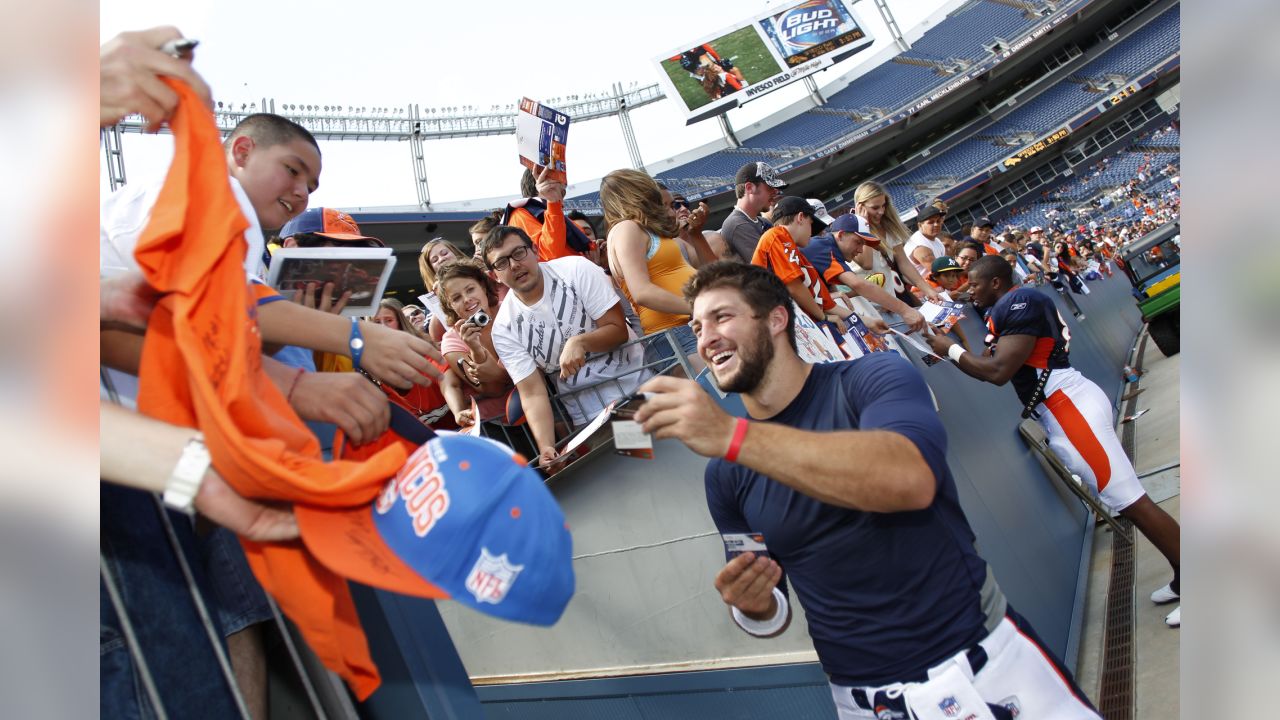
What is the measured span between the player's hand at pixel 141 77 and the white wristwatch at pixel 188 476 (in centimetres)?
48

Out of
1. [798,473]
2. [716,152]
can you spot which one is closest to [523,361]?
[798,473]

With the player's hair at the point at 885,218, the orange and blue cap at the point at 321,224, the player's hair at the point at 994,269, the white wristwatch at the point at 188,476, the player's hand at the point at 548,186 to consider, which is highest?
the player's hand at the point at 548,186

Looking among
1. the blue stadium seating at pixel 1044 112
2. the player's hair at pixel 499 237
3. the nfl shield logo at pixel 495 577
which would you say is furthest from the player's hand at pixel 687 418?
the blue stadium seating at pixel 1044 112

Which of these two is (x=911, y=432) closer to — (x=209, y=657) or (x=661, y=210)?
(x=209, y=657)

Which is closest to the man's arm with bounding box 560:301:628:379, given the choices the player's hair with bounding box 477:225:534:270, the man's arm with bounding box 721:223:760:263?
the player's hair with bounding box 477:225:534:270

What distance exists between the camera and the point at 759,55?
110 ft

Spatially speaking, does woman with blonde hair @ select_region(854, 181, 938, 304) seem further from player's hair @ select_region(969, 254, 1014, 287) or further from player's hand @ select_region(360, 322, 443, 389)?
player's hand @ select_region(360, 322, 443, 389)

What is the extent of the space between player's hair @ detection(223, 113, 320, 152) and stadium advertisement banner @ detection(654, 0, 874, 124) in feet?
105

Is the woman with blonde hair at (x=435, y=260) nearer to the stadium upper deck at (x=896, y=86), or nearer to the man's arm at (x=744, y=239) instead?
the man's arm at (x=744, y=239)

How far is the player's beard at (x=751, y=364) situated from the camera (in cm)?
214

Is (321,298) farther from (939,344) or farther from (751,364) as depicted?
(939,344)

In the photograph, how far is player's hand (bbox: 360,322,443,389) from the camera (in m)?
1.58
